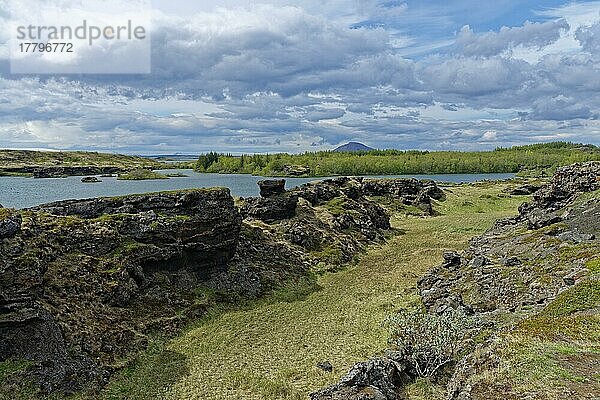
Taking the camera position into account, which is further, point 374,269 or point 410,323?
point 374,269

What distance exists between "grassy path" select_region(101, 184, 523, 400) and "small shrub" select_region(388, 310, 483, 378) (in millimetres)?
3995

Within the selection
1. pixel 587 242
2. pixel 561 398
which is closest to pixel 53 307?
pixel 561 398

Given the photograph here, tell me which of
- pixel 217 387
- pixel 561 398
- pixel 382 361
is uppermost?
pixel 561 398

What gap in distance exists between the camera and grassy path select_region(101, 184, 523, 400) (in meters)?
27.1

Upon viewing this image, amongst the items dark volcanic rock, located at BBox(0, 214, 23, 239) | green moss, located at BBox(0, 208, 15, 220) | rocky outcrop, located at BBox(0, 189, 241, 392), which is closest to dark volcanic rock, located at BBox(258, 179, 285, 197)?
rocky outcrop, located at BBox(0, 189, 241, 392)

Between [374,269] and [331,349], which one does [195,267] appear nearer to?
[331,349]

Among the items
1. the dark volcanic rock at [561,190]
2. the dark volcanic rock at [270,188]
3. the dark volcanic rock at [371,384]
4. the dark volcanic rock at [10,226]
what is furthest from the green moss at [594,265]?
the dark volcanic rock at [10,226]

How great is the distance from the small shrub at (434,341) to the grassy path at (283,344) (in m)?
3.99

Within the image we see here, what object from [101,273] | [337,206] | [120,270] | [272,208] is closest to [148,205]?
[120,270]

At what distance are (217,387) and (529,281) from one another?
968 inches

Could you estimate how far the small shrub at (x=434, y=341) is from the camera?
1034 inches

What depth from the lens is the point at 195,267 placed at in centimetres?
4219

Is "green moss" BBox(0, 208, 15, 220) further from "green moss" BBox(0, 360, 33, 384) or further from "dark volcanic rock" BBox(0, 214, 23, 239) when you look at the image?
"green moss" BBox(0, 360, 33, 384)

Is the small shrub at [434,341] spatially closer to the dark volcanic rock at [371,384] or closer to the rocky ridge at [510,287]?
the rocky ridge at [510,287]
